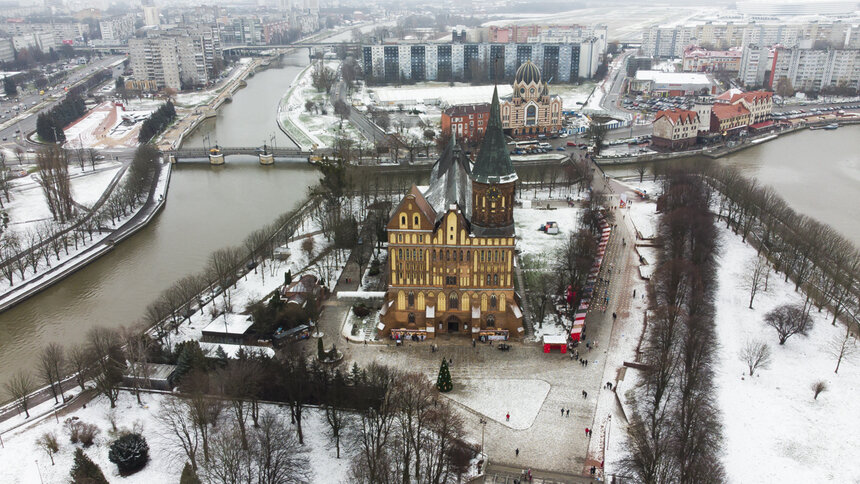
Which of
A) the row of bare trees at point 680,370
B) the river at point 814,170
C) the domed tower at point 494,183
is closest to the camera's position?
the row of bare trees at point 680,370

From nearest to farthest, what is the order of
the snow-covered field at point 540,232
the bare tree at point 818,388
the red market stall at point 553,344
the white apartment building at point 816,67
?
1. the bare tree at point 818,388
2. the red market stall at point 553,344
3. the snow-covered field at point 540,232
4. the white apartment building at point 816,67

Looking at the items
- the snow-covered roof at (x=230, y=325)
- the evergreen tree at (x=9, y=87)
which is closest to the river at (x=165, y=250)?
the snow-covered roof at (x=230, y=325)

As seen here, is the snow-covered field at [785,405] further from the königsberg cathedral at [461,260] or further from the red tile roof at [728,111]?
the red tile roof at [728,111]

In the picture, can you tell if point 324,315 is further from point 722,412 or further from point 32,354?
point 722,412

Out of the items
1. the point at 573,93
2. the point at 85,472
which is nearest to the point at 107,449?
the point at 85,472

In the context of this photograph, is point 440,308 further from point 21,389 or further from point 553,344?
point 21,389

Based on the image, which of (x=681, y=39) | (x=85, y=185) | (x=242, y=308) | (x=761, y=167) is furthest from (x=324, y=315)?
(x=681, y=39)

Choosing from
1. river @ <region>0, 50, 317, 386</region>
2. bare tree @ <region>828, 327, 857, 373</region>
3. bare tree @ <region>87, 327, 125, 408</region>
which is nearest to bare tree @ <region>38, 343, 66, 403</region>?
bare tree @ <region>87, 327, 125, 408</region>
